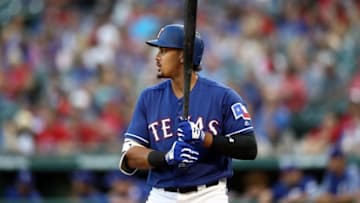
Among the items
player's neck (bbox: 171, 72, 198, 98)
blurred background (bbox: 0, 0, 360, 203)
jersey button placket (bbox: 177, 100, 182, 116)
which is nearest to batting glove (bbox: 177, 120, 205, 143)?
jersey button placket (bbox: 177, 100, 182, 116)

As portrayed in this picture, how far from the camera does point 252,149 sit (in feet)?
21.7

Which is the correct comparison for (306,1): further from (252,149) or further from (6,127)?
(252,149)

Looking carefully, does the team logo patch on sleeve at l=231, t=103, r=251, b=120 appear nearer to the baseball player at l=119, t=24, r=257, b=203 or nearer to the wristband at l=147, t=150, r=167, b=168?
the baseball player at l=119, t=24, r=257, b=203

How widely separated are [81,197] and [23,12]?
4.86m

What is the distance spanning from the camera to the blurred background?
12.2 meters

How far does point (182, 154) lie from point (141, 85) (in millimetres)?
7694

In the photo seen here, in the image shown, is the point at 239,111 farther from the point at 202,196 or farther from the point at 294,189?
the point at 294,189

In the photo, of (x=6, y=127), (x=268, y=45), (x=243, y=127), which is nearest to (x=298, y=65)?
(x=268, y=45)

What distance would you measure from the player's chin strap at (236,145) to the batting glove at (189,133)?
0.15 meters

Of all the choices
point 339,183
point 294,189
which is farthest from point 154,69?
point 339,183

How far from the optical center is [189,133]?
633 cm

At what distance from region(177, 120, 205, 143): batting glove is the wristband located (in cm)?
24

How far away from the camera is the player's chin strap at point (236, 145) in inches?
256

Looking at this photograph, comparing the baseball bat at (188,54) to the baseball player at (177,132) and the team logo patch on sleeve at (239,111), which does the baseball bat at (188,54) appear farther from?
the team logo patch on sleeve at (239,111)
